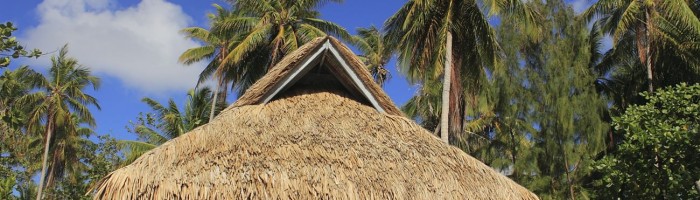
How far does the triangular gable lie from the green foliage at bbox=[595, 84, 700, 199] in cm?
441

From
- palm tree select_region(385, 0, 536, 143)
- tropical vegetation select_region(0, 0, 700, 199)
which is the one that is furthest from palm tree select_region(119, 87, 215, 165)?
palm tree select_region(385, 0, 536, 143)

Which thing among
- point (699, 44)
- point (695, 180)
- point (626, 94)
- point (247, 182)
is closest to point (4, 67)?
point (247, 182)

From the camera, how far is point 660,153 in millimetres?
9531

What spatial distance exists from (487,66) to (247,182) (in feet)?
33.6

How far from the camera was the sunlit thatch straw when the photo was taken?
581 cm

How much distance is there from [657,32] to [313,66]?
13057 millimetres

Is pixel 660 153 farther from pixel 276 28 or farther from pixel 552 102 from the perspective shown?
pixel 276 28

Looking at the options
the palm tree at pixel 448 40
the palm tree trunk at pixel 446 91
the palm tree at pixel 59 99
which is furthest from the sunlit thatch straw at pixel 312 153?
the palm tree at pixel 59 99

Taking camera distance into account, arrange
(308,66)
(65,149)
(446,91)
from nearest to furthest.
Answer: (308,66) → (446,91) → (65,149)

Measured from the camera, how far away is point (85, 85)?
2658cm

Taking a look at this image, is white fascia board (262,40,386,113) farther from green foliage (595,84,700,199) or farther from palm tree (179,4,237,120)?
palm tree (179,4,237,120)

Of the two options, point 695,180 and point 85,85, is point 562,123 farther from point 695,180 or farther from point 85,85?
point 85,85

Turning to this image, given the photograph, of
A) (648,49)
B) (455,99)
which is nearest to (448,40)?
(455,99)

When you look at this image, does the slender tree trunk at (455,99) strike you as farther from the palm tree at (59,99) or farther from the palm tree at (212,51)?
the palm tree at (59,99)
